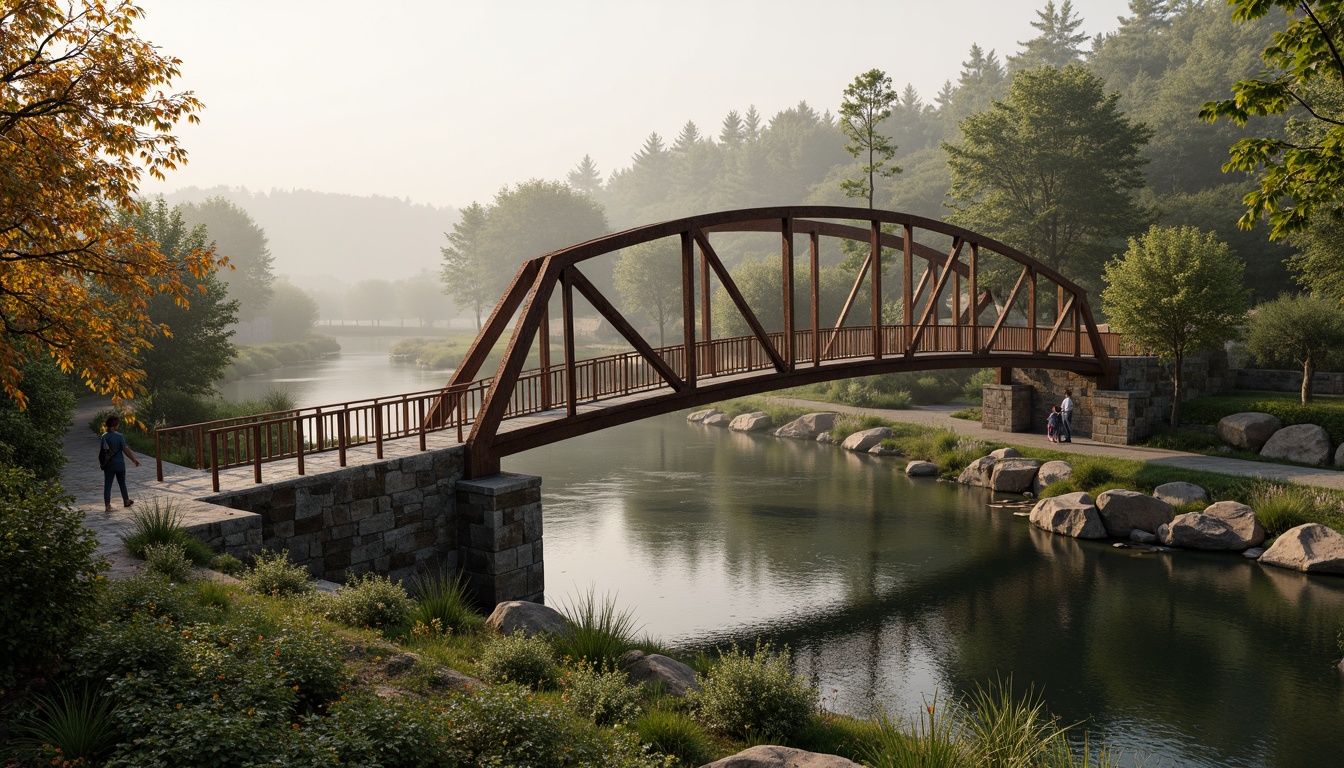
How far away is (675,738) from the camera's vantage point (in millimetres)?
8758

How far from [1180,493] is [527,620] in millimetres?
18747

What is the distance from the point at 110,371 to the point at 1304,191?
1418 cm

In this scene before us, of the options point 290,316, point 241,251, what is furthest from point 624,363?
point 241,251

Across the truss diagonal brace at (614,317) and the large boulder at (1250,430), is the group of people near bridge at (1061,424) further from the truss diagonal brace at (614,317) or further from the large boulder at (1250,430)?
the truss diagonal brace at (614,317)

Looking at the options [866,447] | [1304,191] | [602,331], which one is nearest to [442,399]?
[1304,191]

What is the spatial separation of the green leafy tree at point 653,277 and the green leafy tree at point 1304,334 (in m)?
49.8

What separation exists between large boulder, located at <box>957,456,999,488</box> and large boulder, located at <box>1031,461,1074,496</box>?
1.47 m

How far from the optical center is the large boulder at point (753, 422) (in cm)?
4054

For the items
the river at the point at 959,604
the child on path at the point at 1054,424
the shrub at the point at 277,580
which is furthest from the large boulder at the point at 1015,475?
the shrub at the point at 277,580

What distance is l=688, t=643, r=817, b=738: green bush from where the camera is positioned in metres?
9.48

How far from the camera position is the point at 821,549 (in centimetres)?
2206

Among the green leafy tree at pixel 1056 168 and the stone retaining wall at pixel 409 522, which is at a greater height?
the green leafy tree at pixel 1056 168

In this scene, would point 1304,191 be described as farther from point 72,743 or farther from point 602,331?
point 602,331

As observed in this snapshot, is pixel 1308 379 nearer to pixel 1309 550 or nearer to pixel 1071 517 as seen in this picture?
pixel 1309 550
